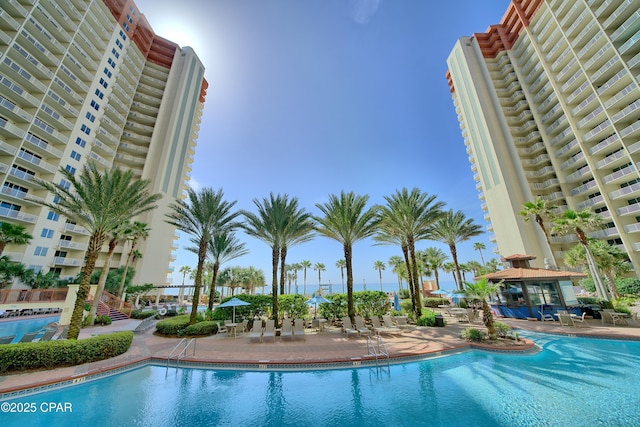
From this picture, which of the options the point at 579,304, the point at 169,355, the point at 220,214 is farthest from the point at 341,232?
the point at 579,304

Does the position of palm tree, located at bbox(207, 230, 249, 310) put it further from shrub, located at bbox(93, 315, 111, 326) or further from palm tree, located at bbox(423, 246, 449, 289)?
palm tree, located at bbox(423, 246, 449, 289)

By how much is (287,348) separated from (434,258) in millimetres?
38649

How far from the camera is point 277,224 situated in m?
18.5

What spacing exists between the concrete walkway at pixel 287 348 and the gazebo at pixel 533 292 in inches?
66.9

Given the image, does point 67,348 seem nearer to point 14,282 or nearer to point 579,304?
point 14,282

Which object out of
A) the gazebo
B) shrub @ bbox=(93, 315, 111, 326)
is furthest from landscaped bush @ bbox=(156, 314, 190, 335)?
the gazebo

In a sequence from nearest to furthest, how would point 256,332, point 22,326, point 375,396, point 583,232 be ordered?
point 375,396 < point 256,332 < point 22,326 < point 583,232

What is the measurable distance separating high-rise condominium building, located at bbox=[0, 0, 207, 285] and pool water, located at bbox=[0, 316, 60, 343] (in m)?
9.87

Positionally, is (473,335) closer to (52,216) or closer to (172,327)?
(172,327)

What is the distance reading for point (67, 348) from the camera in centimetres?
949

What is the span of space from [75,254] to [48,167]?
1251cm

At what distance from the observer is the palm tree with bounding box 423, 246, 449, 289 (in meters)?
42.6

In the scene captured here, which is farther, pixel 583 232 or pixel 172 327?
pixel 583 232

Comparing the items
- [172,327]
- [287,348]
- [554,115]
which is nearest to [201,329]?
[172,327]
